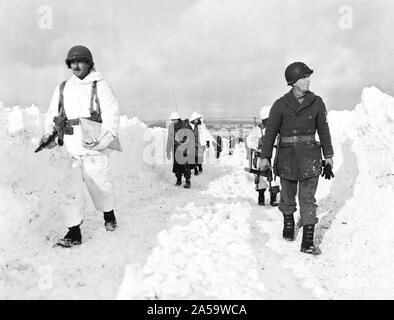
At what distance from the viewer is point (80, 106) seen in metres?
4.92

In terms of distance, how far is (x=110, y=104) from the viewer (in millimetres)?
5016

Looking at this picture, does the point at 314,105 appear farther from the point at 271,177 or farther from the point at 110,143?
the point at 271,177

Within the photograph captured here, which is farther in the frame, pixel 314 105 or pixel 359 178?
pixel 359 178

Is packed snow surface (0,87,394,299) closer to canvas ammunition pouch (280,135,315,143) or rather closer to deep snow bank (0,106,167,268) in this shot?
deep snow bank (0,106,167,268)

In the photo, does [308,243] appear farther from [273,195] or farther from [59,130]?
[59,130]

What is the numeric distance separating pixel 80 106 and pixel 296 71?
2.77 m

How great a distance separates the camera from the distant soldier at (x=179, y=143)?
10.9 m

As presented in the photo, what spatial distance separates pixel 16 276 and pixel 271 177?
5.39 meters

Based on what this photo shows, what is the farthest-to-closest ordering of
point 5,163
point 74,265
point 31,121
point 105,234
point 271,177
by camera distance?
point 271,177
point 31,121
point 5,163
point 105,234
point 74,265

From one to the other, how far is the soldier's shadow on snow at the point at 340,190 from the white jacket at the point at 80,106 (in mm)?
3270

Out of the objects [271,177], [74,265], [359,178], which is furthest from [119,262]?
[271,177]

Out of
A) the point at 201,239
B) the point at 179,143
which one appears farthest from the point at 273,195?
the point at 179,143

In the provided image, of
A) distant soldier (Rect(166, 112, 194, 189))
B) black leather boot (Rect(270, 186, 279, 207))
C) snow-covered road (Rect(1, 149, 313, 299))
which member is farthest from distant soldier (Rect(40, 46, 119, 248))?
distant soldier (Rect(166, 112, 194, 189))

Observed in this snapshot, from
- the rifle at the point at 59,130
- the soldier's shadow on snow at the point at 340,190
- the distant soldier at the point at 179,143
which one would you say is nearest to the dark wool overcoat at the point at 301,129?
Result: the soldier's shadow on snow at the point at 340,190
